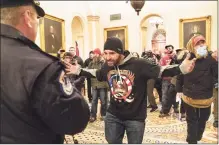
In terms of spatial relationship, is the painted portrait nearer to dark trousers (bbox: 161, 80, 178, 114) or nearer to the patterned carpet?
the patterned carpet

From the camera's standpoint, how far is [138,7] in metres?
8.16

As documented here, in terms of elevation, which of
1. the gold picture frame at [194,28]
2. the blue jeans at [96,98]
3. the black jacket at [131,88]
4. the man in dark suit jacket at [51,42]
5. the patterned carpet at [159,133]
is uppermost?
the gold picture frame at [194,28]

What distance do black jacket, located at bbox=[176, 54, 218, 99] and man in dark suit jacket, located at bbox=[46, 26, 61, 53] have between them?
8255 mm

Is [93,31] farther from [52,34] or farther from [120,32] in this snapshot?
[52,34]

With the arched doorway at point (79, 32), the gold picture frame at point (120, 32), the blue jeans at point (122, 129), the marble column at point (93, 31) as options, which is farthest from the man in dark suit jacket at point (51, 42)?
the blue jeans at point (122, 129)

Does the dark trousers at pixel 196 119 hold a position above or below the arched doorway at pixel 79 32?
below

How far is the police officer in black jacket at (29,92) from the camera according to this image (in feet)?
3.66

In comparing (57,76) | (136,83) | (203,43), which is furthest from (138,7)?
(57,76)

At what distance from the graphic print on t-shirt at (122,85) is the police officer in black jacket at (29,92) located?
5.56ft

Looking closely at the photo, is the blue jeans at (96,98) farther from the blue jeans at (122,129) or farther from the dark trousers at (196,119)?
the blue jeans at (122,129)

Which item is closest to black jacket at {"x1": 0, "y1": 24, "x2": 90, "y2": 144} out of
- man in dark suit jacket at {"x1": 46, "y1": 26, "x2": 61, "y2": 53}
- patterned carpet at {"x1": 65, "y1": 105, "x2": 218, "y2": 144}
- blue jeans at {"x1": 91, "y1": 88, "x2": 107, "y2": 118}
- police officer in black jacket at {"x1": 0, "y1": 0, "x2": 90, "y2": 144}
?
police officer in black jacket at {"x1": 0, "y1": 0, "x2": 90, "y2": 144}

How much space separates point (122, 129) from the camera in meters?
2.97

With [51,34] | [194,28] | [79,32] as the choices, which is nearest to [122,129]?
[51,34]

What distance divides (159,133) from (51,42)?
750 cm
